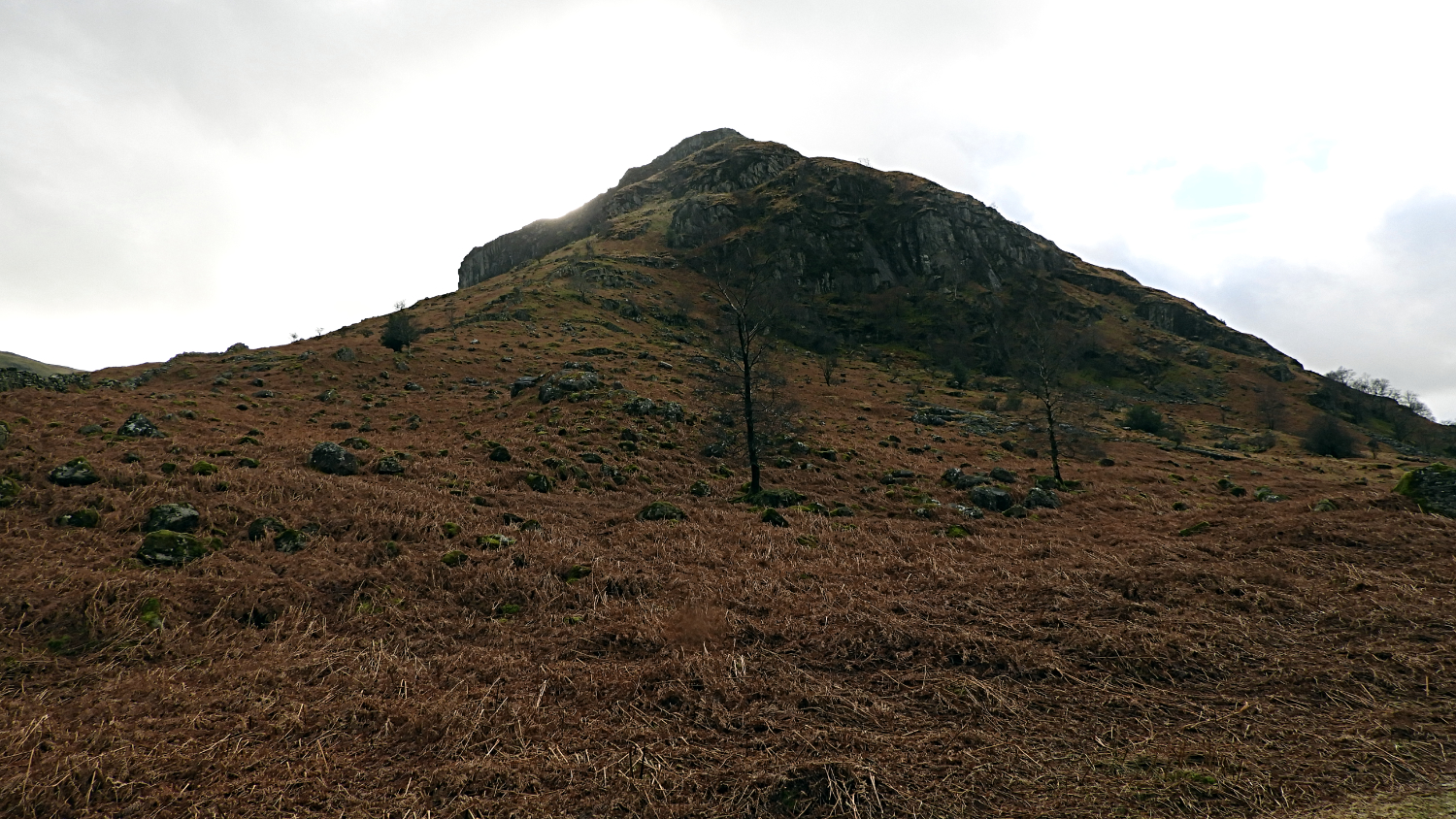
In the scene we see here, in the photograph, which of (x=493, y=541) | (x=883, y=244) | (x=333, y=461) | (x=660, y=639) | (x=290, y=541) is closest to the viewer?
(x=660, y=639)

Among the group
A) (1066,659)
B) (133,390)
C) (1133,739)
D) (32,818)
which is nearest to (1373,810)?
(1133,739)

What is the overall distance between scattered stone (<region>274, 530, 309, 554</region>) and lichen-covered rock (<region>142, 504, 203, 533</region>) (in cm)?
154

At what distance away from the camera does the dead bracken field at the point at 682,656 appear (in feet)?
16.2

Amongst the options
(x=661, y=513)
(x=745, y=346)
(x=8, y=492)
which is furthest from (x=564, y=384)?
(x=8, y=492)

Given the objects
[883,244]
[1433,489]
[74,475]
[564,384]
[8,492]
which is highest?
[883,244]

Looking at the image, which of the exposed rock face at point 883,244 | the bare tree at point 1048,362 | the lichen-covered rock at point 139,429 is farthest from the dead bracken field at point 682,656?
the exposed rock face at point 883,244

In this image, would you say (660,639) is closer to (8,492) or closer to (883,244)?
(8,492)

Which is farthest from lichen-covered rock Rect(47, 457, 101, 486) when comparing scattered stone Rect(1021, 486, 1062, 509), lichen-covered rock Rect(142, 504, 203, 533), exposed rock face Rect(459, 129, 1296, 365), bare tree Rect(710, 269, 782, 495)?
exposed rock face Rect(459, 129, 1296, 365)

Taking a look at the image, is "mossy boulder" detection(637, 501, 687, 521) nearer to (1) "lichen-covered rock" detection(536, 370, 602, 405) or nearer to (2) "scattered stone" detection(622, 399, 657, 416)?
(2) "scattered stone" detection(622, 399, 657, 416)

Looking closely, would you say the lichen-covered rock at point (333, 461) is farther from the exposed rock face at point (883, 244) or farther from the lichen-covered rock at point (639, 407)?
the exposed rock face at point (883, 244)

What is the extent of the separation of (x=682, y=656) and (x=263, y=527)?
9.79m

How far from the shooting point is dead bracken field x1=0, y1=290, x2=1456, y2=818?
4938mm

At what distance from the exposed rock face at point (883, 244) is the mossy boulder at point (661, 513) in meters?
73.8

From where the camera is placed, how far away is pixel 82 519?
Result: 10.1 metres
